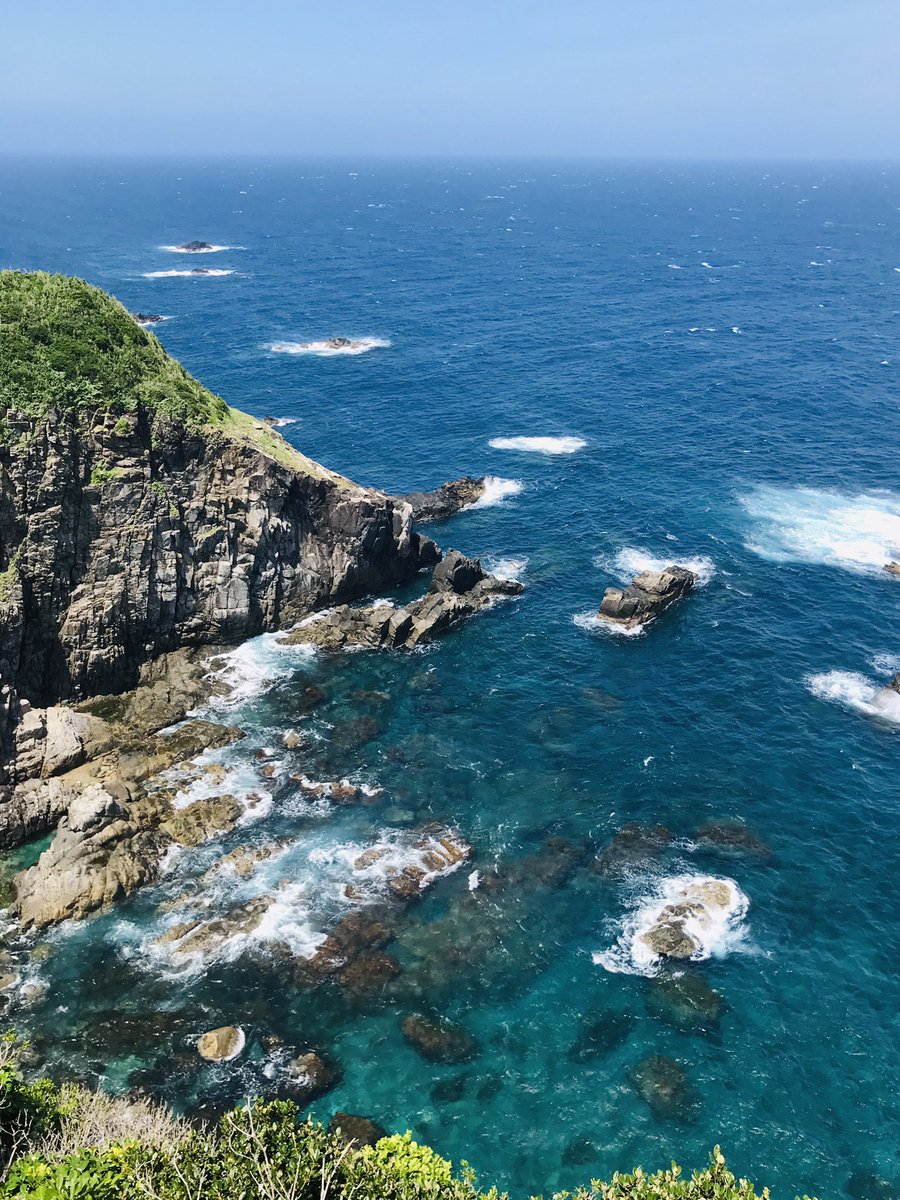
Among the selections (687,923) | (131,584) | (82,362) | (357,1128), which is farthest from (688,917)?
(82,362)

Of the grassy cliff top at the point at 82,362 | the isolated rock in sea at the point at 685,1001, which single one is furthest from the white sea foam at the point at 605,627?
the isolated rock in sea at the point at 685,1001

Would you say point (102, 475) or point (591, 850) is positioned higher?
point (102, 475)

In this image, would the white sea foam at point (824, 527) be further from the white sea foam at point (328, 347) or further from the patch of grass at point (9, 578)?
the white sea foam at point (328, 347)

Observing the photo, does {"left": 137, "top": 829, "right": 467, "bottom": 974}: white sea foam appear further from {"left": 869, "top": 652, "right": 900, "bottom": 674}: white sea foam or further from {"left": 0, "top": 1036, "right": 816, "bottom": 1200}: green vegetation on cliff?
{"left": 869, "top": 652, "right": 900, "bottom": 674}: white sea foam

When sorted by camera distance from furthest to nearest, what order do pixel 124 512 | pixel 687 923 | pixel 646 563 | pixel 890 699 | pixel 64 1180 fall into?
pixel 646 563, pixel 890 699, pixel 124 512, pixel 687 923, pixel 64 1180

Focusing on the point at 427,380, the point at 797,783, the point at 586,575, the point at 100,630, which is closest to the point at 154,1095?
the point at 100,630

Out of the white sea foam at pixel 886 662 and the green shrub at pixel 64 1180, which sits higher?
the green shrub at pixel 64 1180

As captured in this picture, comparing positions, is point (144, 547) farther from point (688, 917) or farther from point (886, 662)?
point (886, 662)
